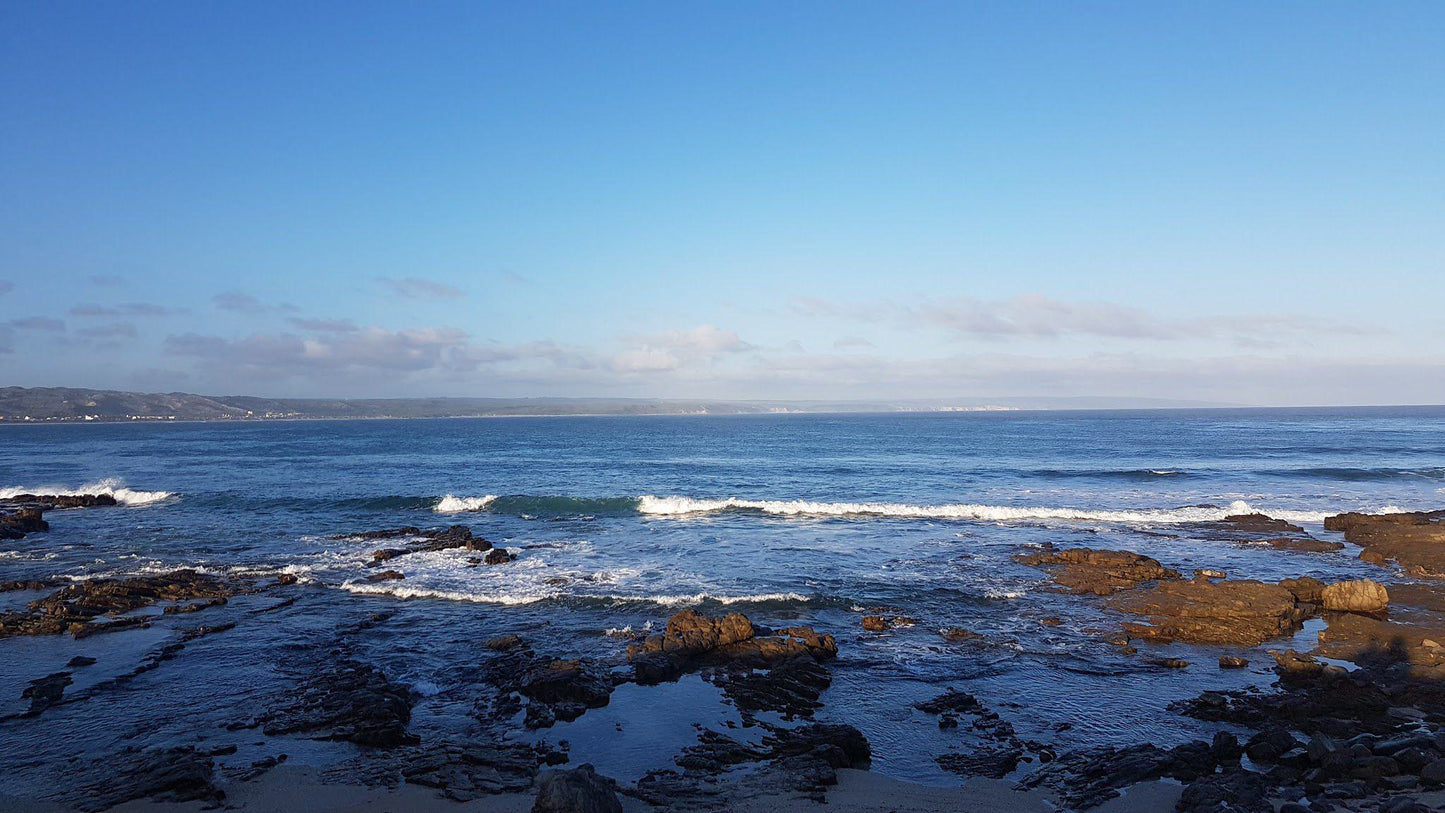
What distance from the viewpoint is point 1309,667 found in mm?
13766

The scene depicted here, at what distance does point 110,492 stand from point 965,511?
48635mm

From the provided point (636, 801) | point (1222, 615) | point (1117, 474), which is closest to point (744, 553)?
point (1222, 615)

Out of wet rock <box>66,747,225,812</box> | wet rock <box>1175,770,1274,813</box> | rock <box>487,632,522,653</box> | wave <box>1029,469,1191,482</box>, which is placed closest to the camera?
wet rock <box>1175,770,1274,813</box>

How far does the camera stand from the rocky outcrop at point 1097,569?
2127 centimetres

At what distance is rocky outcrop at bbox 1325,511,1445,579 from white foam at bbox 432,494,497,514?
Result: 3799 cm

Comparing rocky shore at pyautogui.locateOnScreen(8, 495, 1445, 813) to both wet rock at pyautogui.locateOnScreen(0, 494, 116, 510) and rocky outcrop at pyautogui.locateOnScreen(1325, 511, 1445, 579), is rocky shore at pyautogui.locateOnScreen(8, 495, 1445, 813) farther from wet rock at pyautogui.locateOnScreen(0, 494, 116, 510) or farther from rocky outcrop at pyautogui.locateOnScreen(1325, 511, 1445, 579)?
wet rock at pyautogui.locateOnScreen(0, 494, 116, 510)

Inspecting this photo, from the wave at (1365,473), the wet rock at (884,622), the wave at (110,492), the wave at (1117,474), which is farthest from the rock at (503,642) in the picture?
the wave at (1365,473)

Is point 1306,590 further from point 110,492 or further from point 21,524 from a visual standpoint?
point 110,492

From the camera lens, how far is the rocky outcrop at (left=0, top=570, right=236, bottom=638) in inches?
670

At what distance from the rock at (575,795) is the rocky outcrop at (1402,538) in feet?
85.9

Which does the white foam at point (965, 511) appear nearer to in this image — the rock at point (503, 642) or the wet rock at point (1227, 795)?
the rock at point (503, 642)

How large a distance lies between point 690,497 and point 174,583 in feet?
80.5

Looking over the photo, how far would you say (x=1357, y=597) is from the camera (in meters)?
18.0

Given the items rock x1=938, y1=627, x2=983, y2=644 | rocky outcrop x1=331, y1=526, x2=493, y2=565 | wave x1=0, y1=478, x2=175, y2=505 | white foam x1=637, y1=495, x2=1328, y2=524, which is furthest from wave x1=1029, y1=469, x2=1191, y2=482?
wave x1=0, y1=478, x2=175, y2=505
